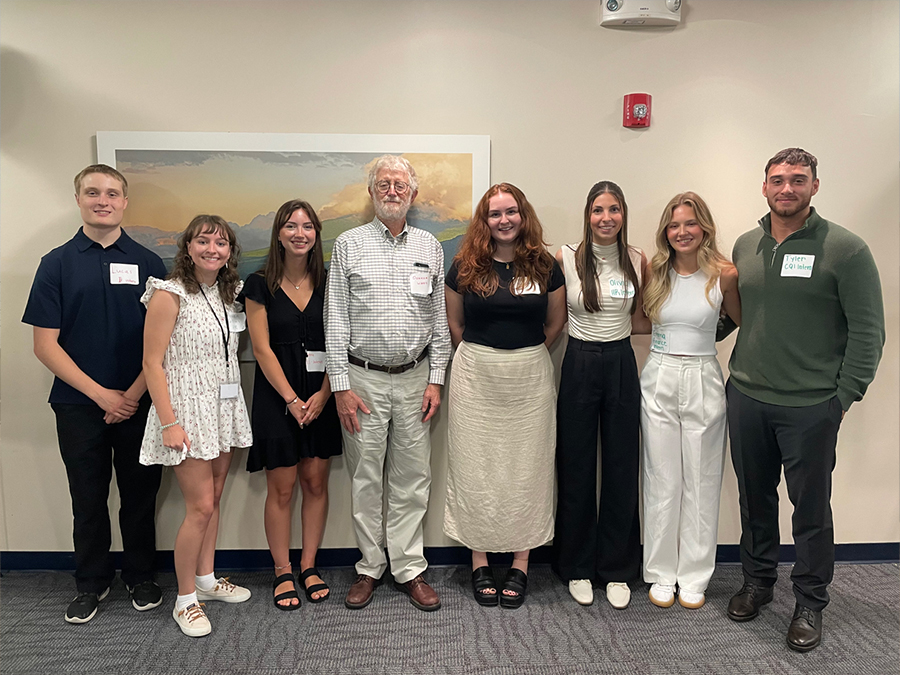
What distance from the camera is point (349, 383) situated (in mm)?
2568

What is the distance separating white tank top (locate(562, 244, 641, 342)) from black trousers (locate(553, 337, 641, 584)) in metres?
0.05

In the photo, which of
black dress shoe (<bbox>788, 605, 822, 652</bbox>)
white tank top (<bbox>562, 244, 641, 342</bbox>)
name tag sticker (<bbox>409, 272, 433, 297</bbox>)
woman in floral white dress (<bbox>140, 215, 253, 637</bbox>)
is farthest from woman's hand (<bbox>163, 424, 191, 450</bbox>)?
black dress shoe (<bbox>788, 605, 822, 652</bbox>)

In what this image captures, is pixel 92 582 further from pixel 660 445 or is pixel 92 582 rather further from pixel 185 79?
pixel 660 445

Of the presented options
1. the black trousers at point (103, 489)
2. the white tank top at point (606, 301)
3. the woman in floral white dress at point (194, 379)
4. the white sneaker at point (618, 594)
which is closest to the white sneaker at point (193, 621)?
the woman in floral white dress at point (194, 379)

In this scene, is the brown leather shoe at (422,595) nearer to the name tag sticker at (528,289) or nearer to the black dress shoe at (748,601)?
the black dress shoe at (748,601)

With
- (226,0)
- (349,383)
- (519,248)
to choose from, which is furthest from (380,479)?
(226,0)

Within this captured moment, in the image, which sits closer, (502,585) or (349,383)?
(349,383)

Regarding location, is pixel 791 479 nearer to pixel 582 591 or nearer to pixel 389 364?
pixel 582 591

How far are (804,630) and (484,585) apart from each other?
4.40ft

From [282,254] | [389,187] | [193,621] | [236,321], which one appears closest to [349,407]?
[236,321]

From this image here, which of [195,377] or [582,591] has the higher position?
[195,377]

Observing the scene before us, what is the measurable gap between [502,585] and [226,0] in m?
3.12

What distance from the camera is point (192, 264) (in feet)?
7.94

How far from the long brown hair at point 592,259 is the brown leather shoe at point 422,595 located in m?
1.49
